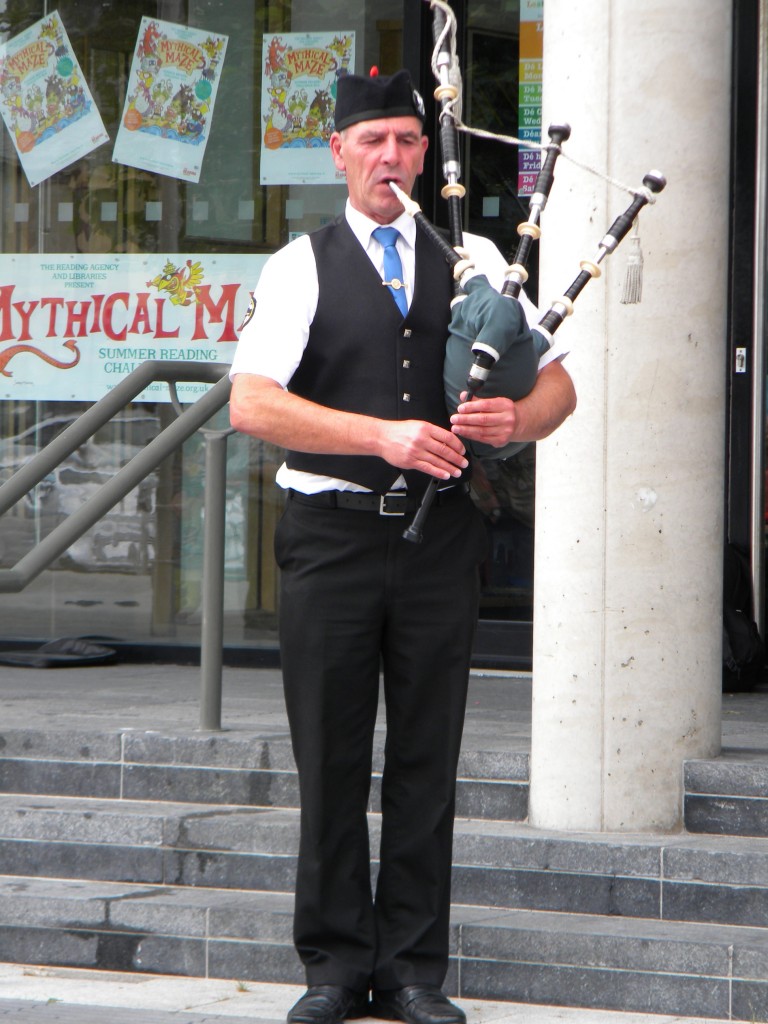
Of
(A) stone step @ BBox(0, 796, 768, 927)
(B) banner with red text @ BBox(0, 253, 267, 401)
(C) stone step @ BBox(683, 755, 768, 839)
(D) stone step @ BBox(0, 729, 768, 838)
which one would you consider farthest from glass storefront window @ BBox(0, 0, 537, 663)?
(C) stone step @ BBox(683, 755, 768, 839)

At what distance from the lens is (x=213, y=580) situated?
16.8 feet

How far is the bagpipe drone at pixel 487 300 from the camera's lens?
10.7ft

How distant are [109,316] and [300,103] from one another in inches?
48.9

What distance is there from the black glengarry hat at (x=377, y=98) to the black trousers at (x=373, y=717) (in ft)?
2.75

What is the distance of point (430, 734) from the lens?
3639 mm

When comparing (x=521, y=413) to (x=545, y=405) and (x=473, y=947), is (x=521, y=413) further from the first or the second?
(x=473, y=947)

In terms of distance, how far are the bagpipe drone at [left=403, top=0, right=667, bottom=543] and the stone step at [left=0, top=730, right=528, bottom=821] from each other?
4.76 feet

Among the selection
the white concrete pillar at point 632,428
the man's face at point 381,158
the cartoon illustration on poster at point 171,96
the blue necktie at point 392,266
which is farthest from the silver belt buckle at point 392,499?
the cartoon illustration on poster at point 171,96

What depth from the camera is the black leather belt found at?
3.54 metres

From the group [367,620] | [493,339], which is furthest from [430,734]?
[493,339]

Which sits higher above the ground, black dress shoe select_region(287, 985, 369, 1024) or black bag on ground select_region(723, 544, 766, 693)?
black bag on ground select_region(723, 544, 766, 693)

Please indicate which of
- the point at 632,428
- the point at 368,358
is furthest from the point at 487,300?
the point at 632,428

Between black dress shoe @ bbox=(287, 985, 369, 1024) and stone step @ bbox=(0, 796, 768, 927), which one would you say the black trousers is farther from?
stone step @ bbox=(0, 796, 768, 927)

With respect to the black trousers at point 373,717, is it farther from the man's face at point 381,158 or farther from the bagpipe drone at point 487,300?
the man's face at point 381,158
